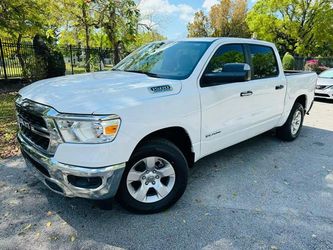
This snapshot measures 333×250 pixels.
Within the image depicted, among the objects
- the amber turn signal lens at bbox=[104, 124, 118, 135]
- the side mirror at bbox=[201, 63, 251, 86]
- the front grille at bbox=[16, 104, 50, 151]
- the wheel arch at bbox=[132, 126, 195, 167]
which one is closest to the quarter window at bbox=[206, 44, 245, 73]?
the side mirror at bbox=[201, 63, 251, 86]

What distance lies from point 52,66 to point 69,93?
11.3 m

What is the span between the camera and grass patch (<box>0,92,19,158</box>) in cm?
496

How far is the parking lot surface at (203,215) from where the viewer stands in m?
2.73

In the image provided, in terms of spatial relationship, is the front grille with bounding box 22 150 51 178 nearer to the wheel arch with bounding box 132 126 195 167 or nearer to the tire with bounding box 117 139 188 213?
the tire with bounding box 117 139 188 213

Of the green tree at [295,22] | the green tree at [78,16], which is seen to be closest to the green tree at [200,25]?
the green tree at [295,22]

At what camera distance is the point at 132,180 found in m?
2.95

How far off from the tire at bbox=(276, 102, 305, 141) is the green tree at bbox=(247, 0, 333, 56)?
26.0 m

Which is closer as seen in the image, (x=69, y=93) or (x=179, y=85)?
(x=69, y=93)

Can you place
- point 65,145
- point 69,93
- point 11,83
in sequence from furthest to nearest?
point 11,83 < point 69,93 < point 65,145

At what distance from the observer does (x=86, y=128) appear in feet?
8.20

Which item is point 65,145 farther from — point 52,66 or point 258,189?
point 52,66

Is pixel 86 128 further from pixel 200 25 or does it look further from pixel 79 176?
pixel 200 25

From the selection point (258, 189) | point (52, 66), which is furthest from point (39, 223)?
point (52, 66)

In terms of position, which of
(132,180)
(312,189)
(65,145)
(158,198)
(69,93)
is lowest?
(312,189)
